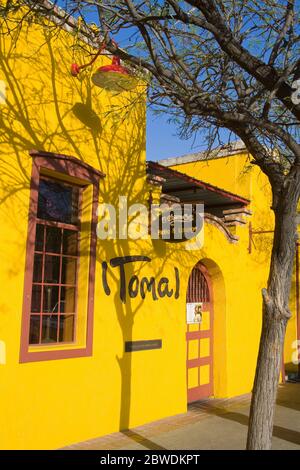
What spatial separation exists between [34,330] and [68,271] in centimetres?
100

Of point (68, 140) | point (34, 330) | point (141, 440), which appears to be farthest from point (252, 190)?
point (34, 330)

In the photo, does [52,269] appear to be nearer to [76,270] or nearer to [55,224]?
[76,270]

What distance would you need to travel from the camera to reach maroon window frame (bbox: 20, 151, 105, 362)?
19.8 ft

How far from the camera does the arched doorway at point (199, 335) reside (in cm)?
936

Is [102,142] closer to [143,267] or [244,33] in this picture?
[143,267]

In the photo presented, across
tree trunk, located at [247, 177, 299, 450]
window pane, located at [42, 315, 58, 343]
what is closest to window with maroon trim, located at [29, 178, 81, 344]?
window pane, located at [42, 315, 58, 343]

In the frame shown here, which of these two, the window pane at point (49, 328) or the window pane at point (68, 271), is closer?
the window pane at point (49, 328)

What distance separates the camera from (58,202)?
6902 millimetres

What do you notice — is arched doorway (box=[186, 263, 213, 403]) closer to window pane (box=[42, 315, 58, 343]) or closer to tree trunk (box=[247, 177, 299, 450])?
window pane (box=[42, 315, 58, 343])

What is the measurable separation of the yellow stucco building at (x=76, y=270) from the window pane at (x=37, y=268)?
0.06 feet

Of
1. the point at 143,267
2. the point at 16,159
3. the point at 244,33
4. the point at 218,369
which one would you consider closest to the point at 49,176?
the point at 16,159

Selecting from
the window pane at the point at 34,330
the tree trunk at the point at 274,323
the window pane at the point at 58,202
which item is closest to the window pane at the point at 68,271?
the window pane at the point at 58,202

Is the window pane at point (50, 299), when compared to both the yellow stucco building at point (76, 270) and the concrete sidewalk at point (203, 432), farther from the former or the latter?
the concrete sidewalk at point (203, 432)

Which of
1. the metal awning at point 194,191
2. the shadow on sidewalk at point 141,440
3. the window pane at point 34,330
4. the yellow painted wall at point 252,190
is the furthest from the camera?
the yellow painted wall at point 252,190
